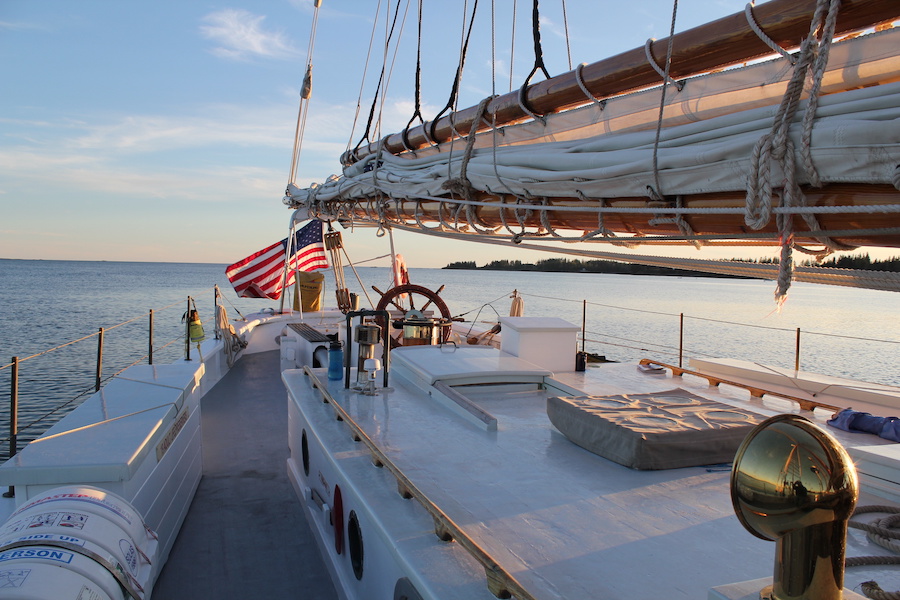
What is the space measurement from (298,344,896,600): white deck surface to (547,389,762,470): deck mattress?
67mm

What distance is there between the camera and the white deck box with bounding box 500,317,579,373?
17.5 ft

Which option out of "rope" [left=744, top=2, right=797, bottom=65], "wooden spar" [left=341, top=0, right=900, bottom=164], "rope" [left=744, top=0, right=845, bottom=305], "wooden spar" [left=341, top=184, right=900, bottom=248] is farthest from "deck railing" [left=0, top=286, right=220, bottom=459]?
"rope" [left=744, top=2, right=797, bottom=65]

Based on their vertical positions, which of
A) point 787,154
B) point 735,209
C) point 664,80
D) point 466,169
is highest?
point 664,80

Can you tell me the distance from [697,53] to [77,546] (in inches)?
131

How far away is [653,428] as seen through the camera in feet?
9.94

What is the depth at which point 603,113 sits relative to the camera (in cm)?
327

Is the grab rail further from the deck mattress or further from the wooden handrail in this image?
the wooden handrail

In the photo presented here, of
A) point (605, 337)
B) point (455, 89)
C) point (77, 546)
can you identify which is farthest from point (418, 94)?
point (605, 337)

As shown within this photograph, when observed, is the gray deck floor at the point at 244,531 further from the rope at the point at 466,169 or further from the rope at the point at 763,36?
the rope at the point at 763,36

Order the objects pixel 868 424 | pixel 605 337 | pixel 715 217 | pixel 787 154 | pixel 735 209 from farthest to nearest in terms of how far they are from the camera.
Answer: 1. pixel 605 337
2. pixel 868 424
3. pixel 715 217
4. pixel 735 209
5. pixel 787 154

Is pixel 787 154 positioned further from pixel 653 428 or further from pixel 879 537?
pixel 653 428

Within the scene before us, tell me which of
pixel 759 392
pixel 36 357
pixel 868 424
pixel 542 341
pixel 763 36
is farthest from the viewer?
pixel 36 357

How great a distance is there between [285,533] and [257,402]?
3.95 metres

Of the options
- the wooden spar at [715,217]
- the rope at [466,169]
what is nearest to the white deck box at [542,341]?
the wooden spar at [715,217]
